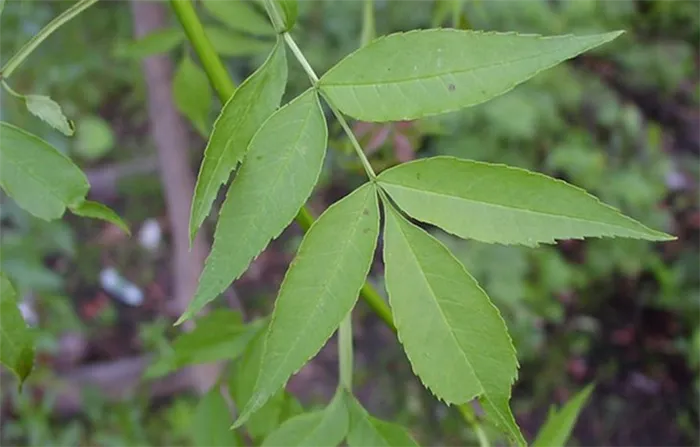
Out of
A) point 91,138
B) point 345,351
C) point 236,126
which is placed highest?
point 236,126

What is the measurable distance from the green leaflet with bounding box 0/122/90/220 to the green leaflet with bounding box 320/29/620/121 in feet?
0.59

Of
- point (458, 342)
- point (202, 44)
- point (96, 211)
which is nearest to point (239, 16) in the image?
point (202, 44)

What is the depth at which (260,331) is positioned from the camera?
2.45 feet

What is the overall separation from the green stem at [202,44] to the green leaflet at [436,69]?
0.11m

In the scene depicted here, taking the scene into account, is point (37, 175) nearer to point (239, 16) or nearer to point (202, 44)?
point (202, 44)

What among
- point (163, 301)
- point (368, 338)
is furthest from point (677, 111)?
point (163, 301)

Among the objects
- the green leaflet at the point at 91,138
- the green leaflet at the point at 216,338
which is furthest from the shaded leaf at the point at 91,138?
the green leaflet at the point at 216,338

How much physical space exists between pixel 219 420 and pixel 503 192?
1.33 feet

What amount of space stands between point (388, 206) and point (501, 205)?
7 centimetres

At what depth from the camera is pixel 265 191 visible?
47 centimetres

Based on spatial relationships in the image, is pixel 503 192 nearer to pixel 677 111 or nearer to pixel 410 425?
pixel 410 425

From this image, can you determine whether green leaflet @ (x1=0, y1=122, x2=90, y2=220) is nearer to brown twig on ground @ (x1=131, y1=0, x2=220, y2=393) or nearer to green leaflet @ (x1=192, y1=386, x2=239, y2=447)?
green leaflet @ (x1=192, y1=386, x2=239, y2=447)

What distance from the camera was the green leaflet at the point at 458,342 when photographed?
46 centimetres

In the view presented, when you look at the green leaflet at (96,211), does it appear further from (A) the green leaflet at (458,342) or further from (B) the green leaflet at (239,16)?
(B) the green leaflet at (239,16)
